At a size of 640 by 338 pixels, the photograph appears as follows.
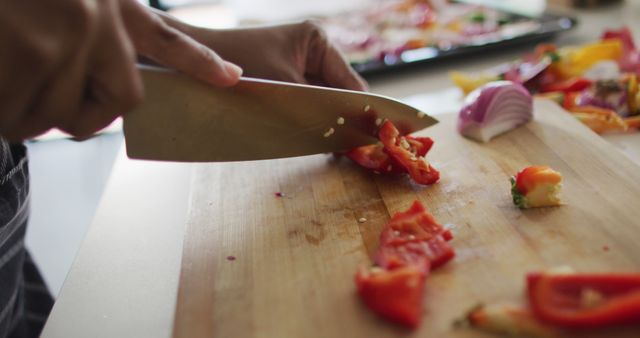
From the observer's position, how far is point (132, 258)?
1331mm

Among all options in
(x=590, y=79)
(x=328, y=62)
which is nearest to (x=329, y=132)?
(x=328, y=62)

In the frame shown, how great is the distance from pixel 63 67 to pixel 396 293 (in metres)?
0.63

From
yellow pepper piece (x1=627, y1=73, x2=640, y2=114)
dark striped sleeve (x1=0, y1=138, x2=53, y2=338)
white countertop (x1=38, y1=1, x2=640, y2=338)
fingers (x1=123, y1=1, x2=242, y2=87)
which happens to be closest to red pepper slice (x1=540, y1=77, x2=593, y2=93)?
yellow pepper piece (x1=627, y1=73, x2=640, y2=114)

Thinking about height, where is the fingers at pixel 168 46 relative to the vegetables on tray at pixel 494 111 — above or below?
above

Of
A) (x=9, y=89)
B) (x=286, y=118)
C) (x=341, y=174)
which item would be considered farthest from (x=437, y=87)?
(x=9, y=89)

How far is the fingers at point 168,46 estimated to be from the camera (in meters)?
1.01

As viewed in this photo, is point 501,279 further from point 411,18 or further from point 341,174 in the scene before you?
point 411,18

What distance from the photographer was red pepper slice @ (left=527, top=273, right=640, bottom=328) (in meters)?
0.87

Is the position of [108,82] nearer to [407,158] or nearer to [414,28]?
[407,158]

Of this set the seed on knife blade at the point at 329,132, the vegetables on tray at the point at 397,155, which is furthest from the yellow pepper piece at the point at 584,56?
the seed on knife blade at the point at 329,132

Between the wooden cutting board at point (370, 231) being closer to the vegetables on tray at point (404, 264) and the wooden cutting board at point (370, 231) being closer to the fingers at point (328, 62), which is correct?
the vegetables on tray at point (404, 264)

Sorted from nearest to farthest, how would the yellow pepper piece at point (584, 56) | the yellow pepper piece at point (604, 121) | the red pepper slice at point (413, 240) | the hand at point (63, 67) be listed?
the hand at point (63, 67)
the red pepper slice at point (413, 240)
the yellow pepper piece at point (604, 121)
the yellow pepper piece at point (584, 56)

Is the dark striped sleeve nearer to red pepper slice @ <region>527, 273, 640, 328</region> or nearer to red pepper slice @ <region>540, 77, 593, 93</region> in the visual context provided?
red pepper slice @ <region>527, 273, 640, 328</region>

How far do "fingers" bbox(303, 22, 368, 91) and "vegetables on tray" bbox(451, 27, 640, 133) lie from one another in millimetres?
596
